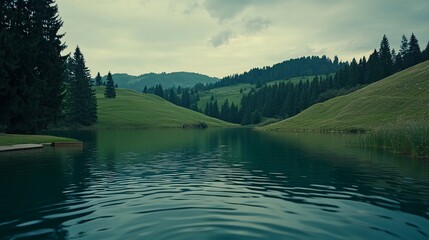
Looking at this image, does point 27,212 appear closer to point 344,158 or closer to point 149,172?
point 149,172

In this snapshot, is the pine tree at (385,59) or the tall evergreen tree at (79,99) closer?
the tall evergreen tree at (79,99)

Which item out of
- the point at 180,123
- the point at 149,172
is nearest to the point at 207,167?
the point at 149,172

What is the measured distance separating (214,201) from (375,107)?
98.6 m

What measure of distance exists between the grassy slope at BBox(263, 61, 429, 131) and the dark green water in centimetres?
6719

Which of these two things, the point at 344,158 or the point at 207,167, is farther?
the point at 344,158

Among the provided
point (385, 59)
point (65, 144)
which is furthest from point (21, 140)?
point (385, 59)

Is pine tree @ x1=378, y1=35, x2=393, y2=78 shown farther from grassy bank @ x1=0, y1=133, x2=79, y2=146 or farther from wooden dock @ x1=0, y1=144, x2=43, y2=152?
wooden dock @ x1=0, y1=144, x2=43, y2=152

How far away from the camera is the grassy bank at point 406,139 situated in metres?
34.9

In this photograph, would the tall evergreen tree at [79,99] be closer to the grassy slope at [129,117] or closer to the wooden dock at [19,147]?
A: the grassy slope at [129,117]

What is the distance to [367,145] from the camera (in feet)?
156

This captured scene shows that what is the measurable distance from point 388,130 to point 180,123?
146228mm

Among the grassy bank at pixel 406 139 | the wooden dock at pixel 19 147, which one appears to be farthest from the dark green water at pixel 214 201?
the wooden dock at pixel 19 147

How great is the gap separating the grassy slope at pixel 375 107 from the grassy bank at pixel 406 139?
44586mm

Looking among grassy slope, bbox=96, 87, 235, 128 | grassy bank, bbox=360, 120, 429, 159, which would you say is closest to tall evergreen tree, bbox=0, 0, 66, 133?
grassy bank, bbox=360, 120, 429, 159
